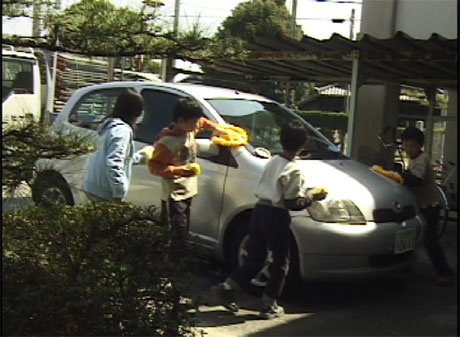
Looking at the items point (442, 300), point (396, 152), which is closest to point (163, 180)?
point (442, 300)

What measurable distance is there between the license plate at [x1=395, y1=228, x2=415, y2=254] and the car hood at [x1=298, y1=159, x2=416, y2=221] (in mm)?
227

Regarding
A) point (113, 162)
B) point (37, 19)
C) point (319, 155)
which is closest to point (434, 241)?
point (319, 155)

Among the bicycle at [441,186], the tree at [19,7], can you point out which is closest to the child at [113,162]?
the tree at [19,7]

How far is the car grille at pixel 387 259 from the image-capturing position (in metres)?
5.38

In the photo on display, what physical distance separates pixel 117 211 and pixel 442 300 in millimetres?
3460

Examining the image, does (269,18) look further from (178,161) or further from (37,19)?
(37,19)

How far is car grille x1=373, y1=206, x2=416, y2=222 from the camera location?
5410mm

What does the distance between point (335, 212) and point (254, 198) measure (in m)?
0.70

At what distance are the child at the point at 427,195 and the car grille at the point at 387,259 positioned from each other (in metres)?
0.71

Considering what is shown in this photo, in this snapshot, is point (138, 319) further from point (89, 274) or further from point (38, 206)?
point (38, 206)

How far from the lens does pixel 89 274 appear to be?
3506mm

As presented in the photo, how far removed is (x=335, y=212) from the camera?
5.24 m

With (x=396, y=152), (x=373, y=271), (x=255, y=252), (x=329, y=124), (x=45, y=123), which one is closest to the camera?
(x=45, y=123)

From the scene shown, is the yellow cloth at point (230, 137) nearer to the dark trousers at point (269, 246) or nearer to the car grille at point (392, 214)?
the dark trousers at point (269, 246)
